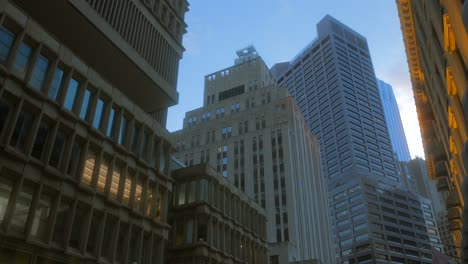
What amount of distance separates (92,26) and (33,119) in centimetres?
1525

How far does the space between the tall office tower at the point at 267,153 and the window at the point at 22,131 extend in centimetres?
5488

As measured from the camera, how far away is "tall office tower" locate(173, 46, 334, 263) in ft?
294

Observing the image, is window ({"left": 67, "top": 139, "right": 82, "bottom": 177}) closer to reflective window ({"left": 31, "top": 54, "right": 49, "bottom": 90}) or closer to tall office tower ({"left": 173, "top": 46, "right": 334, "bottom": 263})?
reflective window ({"left": 31, "top": 54, "right": 49, "bottom": 90})

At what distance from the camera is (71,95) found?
31141mm

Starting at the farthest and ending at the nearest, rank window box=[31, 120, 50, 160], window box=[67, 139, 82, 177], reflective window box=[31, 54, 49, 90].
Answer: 1. window box=[67, 139, 82, 177]
2. reflective window box=[31, 54, 49, 90]
3. window box=[31, 120, 50, 160]

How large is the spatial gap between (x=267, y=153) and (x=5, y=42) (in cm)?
7675

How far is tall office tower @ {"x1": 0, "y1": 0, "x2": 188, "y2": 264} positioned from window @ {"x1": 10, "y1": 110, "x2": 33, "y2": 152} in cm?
6

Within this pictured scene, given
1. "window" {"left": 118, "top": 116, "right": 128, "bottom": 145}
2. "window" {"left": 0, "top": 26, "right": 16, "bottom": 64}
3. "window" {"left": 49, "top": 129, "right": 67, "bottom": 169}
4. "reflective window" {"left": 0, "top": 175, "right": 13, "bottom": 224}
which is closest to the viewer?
"reflective window" {"left": 0, "top": 175, "right": 13, "bottom": 224}

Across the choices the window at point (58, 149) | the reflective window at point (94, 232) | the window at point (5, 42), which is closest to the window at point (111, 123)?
the window at point (58, 149)

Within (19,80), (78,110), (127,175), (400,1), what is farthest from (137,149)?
(400,1)

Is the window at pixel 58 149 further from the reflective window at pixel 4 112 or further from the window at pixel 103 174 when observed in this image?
the reflective window at pixel 4 112

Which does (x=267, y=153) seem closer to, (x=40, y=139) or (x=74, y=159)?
(x=74, y=159)

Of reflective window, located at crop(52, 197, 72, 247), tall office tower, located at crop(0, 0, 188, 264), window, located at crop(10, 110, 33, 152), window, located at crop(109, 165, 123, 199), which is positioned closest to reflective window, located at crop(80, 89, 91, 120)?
tall office tower, located at crop(0, 0, 188, 264)

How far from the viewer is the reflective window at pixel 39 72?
2819 centimetres
